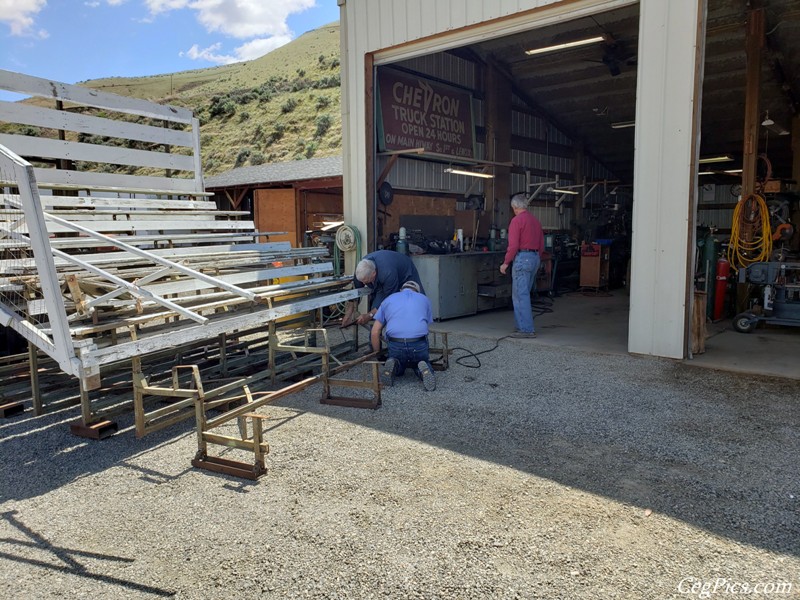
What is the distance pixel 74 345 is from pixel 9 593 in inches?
62.2

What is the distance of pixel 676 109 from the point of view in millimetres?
5992

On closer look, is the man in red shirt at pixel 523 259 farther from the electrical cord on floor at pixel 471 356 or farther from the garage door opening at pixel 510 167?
the electrical cord on floor at pixel 471 356

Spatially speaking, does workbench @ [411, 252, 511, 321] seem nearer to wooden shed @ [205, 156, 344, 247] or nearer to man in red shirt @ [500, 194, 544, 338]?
man in red shirt @ [500, 194, 544, 338]

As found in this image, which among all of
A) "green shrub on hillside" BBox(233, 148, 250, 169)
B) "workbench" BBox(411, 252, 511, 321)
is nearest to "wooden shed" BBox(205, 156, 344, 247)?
"workbench" BBox(411, 252, 511, 321)

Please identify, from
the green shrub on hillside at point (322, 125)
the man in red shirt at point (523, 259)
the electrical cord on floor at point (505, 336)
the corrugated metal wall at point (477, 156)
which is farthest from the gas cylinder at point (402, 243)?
the green shrub on hillside at point (322, 125)

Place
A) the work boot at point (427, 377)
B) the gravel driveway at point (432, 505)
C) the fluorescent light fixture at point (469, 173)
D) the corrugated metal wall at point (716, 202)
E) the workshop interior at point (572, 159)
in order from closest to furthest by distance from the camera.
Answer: the gravel driveway at point (432, 505) → the work boot at point (427, 377) → the workshop interior at point (572, 159) → the fluorescent light fixture at point (469, 173) → the corrugated metal wall at point (716, 202)

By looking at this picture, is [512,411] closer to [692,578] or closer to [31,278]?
[692,578]

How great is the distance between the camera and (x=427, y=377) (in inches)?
212

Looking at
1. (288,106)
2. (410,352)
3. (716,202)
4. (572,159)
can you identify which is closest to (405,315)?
(410,352)

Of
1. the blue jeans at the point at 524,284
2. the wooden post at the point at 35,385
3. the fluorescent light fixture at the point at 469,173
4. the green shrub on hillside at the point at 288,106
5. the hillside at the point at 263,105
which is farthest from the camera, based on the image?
the green shrub on hillside at the point at 288,106

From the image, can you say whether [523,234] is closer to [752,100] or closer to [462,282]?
[462,282]

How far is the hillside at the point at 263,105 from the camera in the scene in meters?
37.6

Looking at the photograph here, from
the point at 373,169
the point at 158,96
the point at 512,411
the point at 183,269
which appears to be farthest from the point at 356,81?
the point at 158,96

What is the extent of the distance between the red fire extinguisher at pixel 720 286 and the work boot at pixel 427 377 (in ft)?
18.7
